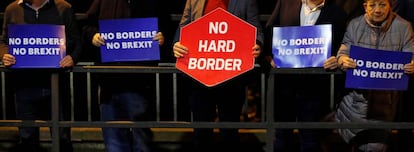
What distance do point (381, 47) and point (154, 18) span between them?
1.69 metres

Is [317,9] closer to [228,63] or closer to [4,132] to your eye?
[228,63]

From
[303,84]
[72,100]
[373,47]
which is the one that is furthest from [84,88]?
[373,47]

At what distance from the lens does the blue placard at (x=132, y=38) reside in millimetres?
5848

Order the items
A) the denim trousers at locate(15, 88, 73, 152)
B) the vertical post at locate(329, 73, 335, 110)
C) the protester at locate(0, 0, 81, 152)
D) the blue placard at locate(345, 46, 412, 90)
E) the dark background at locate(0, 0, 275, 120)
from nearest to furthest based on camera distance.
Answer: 1. the blue placard at locate(345, 46, 412, 90)
2. the protester at locate(0, 0, 81, 152)
3. the denim trousers at locate(15, 88, 73, 152)
4. the vertical post at locate(329, 73, 335, 110)
5. the dark background at locate(0, 0, 275, 120)

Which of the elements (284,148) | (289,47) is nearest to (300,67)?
(289,47)

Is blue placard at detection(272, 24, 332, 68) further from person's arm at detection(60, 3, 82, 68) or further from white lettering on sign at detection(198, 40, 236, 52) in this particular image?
person's arm at detection(60, 3, 82, 68)

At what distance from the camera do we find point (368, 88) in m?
5.48

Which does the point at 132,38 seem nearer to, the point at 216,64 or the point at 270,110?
the point at 216,64

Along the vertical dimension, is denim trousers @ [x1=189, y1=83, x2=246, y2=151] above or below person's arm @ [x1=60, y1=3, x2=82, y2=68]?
below

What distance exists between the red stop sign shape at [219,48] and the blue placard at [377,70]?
73 centimetres

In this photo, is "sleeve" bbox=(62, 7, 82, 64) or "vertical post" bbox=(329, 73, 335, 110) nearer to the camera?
"sleeve" bbox=(62, 7, 82, 64)

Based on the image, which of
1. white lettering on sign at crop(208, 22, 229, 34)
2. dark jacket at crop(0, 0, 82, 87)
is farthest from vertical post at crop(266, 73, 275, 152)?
dark jacket at crop(0, 0, 82, 87)

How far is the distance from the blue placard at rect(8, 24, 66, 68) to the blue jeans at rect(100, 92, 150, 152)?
0.67 meters

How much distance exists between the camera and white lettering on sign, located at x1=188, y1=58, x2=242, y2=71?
18.1 feet
